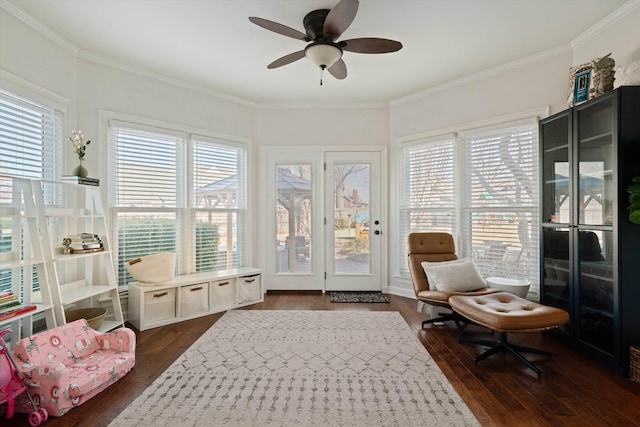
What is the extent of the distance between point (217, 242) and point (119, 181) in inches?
52.1

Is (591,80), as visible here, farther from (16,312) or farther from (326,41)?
(16,312)

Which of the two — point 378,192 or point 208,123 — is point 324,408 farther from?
point 208,123

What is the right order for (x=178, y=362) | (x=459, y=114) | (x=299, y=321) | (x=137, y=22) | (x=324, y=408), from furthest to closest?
(x=459, y=114) → (x=299, y=321) → (x=137, y=22) → (x=178, y=362) → (x=324, y=408)

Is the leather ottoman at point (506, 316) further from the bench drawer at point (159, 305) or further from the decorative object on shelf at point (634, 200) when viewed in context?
the bench drawer at point (159, 305)

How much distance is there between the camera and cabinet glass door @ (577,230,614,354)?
231 cm

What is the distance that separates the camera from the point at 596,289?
2.44m

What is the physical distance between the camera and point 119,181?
3.31m

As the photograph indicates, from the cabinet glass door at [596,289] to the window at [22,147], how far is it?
14.3ft

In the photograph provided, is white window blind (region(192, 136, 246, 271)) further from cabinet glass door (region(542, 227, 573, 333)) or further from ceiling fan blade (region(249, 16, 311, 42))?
cabinet glass door (region(542, 227, 573, 333))

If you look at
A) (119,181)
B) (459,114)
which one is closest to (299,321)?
(119,181)

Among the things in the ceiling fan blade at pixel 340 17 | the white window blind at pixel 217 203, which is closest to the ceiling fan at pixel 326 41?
the ceiling fan blade at pixel 340 17

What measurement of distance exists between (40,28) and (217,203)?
2286mm

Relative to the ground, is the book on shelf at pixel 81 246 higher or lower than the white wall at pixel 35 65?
lower

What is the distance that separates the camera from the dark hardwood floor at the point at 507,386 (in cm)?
175
